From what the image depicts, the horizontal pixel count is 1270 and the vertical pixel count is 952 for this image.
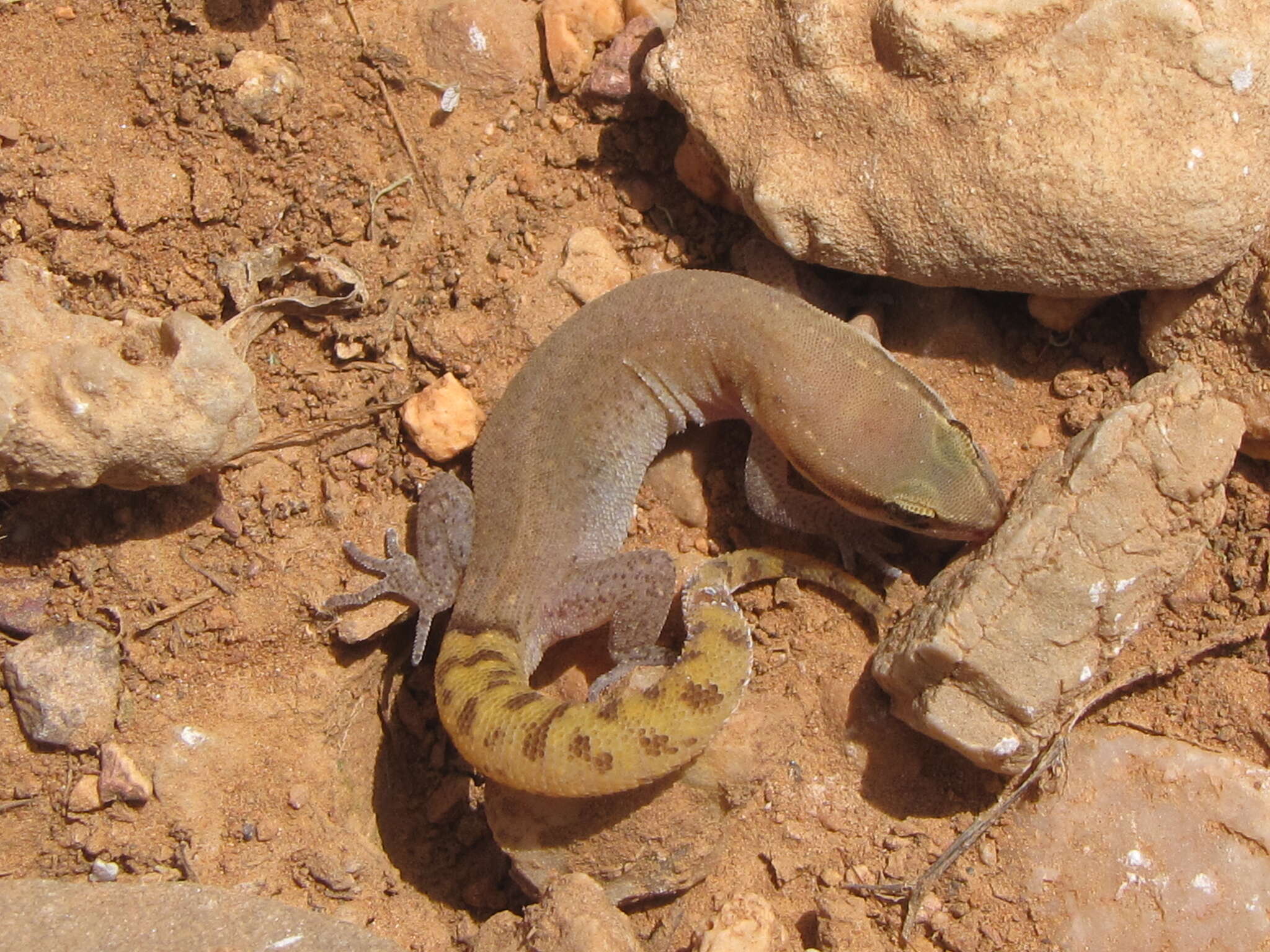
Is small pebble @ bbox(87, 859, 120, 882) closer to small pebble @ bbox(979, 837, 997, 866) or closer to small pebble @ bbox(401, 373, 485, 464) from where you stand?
small pebble @ bbox(401, 373, 485, 464)

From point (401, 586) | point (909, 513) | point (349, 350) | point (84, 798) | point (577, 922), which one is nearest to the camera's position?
point (577, 922)

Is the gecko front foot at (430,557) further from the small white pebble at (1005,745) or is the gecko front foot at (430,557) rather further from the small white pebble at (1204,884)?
the small white pebble at (1204,884)

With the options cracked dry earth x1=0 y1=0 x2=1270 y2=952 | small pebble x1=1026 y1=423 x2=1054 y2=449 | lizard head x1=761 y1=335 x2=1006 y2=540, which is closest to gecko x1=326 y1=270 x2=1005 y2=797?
lizard head x1=761 y1=335 x2=1006 y2=540

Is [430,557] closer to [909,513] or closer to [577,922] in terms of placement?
[577,922]

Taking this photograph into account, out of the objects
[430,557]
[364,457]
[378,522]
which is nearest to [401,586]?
[430,557]

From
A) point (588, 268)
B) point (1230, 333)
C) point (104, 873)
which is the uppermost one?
point (1230, 333)

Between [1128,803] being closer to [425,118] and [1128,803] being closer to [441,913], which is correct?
[441,913]

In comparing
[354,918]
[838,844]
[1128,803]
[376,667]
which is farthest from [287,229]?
[1128,803]
